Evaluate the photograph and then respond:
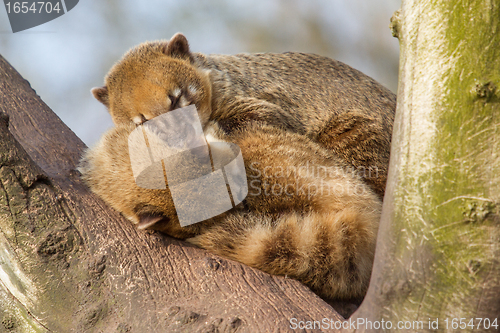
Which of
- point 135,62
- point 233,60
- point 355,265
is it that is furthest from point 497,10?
point 233,60

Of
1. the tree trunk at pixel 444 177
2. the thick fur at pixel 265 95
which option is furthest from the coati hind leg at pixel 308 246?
the thick fur at pixel 265 95

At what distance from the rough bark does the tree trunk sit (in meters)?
0.69

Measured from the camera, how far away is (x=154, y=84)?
3955mm

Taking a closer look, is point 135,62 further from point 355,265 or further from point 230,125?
point 355,265

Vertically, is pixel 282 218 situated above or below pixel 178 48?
below

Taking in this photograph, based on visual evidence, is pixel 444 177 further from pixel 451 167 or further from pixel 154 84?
pixel 154 84

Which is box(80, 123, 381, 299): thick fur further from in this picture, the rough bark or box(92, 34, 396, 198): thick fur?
box(92, 34, 396, 198): thick fur

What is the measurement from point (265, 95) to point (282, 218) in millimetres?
2302

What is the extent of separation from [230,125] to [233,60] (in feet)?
3.80

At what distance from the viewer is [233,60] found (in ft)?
16.9

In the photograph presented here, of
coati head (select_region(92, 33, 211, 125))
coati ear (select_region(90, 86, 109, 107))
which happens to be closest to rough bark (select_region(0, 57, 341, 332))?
coati head (select_region(92, 33, 211, 125))

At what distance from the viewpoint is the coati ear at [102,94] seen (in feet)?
14.7

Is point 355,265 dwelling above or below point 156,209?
below

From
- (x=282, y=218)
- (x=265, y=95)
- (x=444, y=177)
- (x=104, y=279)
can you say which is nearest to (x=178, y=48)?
(x=265, y=95)
